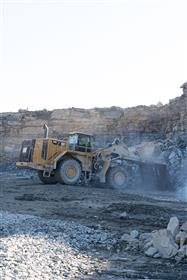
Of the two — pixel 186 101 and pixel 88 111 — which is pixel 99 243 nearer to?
pixel 186 101

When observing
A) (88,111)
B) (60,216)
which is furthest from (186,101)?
(60,216)

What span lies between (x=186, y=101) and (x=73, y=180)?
11.4 metres

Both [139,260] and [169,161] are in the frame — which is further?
[169,161]

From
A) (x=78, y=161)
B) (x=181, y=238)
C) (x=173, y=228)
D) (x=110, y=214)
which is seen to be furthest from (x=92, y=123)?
(x=181, y=238)

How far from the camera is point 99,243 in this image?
274 inches

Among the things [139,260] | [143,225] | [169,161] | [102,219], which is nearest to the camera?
[139,260]

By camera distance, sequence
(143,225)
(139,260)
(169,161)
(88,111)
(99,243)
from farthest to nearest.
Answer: (88,111)
(169,161)
(143,225)
(99,243)
(139,260)

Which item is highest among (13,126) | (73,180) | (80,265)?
(13,126)

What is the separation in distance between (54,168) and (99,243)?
32.4ft

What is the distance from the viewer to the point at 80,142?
17.2 metres

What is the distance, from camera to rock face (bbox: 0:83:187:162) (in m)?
27.6

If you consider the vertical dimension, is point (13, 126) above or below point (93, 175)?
above

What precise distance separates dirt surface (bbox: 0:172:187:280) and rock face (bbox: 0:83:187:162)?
10.6 metres

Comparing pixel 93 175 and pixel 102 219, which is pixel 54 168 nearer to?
pixel 93 175
